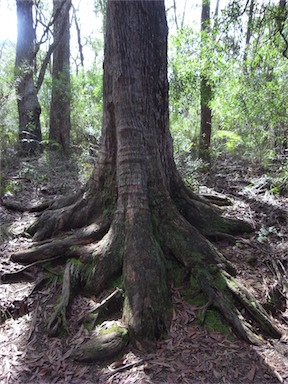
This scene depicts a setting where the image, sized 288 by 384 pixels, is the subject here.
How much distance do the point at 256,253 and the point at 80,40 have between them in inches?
1208

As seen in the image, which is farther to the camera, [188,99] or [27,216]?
[188,99]

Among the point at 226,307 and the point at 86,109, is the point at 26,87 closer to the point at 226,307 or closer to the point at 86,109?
the point at 86,109

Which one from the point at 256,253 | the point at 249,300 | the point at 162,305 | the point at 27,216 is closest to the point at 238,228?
the point at 256,253

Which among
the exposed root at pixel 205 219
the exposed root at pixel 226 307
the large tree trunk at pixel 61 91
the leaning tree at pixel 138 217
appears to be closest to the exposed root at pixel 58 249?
the leaning tree at pixel 138 217

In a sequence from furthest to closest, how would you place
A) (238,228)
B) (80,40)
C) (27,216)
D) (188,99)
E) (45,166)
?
(80,40)
(188,99)
(45,166)
(27,216)
(238,228)

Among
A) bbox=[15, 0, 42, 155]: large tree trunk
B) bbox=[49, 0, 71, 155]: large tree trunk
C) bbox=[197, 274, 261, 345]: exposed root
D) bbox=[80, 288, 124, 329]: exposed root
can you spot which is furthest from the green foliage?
bbox=[197, 274, 261, 345]: exposed root

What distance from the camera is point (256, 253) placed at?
3.87m

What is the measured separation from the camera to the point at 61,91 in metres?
11.0

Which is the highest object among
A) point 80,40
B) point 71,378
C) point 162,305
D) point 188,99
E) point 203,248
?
point 80,40

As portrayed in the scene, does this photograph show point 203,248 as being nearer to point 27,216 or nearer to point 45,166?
point 27,216

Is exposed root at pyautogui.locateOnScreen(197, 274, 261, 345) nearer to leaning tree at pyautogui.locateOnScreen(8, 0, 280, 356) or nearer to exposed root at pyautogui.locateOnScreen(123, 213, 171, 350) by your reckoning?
leaning tree at pyautogui.locateOnScreen(8, 0, 280, 356)

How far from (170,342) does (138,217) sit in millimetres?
1347

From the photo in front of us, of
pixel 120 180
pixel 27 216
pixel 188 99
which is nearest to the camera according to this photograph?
pixel 120 180

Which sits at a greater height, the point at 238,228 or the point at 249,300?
the point at 238,228
